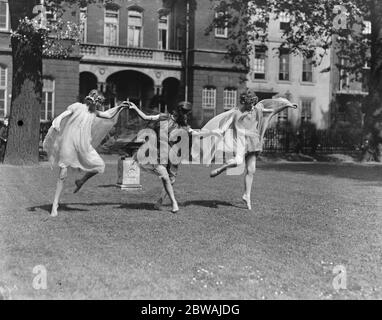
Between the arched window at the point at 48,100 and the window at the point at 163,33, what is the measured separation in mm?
8332

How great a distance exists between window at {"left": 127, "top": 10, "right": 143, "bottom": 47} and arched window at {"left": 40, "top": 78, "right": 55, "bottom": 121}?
6.68m

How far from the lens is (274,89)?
43.2 meters

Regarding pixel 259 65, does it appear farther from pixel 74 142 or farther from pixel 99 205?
pixel 74 142

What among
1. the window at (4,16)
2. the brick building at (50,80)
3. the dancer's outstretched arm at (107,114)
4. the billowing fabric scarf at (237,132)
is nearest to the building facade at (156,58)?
the brick building at (50,80)

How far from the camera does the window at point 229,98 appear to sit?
3981 centimetres

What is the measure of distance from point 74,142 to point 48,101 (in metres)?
26.3

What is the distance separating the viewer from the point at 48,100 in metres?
34.6

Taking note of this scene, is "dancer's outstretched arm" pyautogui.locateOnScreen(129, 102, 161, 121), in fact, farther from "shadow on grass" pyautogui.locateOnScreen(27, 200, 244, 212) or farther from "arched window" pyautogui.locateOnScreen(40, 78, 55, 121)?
"arched window" pyautogui.locateOnScreen(40, 78, 55, 121)

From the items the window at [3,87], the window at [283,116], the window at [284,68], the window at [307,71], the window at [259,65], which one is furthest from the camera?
the window at [307,71]

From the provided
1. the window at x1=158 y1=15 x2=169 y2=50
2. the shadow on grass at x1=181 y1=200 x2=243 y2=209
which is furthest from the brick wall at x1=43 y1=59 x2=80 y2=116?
the shadow on grass at x1=181 y1=200 x2=243 y2=209

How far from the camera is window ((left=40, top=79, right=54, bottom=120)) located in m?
34.4

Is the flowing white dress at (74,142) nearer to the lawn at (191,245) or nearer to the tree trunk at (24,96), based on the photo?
the lawn at (191,245)

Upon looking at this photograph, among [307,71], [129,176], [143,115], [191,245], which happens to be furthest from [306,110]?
[191,245]
